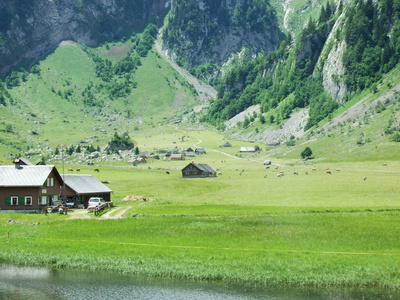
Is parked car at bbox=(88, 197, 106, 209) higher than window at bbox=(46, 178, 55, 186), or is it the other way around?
window at bbox=(46, 178, 55, 186)

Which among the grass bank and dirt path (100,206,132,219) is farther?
dirt path (100,206,132,219)

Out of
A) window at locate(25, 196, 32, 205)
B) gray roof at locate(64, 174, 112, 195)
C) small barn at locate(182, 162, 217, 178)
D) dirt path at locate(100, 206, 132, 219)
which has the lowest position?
dirt path at locate(100, 206, 132, 219)

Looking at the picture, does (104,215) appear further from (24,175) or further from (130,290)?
(130,290)

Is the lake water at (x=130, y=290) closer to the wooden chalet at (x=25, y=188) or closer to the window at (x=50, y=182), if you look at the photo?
the wooden chalet at (x=25, y=188)

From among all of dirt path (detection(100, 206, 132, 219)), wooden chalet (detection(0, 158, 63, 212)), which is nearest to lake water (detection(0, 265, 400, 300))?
dirt path (detection(100, 206, 132, 219))

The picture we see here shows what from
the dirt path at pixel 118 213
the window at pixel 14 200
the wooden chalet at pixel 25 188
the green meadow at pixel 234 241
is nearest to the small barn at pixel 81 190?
the green meadow at pixel 234 241

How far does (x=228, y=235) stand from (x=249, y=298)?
652 inches

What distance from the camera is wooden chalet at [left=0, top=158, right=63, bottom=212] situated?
75500 millimetres

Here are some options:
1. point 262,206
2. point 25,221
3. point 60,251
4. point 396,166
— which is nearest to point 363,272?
point 60,251

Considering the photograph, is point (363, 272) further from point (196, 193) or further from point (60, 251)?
point (196, 193)

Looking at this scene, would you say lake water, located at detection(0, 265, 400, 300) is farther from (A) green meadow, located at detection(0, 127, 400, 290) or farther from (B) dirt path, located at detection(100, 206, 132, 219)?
(B) dirt path, located at detection(100, 206, 132, 219)

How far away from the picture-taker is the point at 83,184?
8825cm

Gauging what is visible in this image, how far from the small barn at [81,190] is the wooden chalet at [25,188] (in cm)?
483

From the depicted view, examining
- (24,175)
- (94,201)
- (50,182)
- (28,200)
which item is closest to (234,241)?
(94,201)
